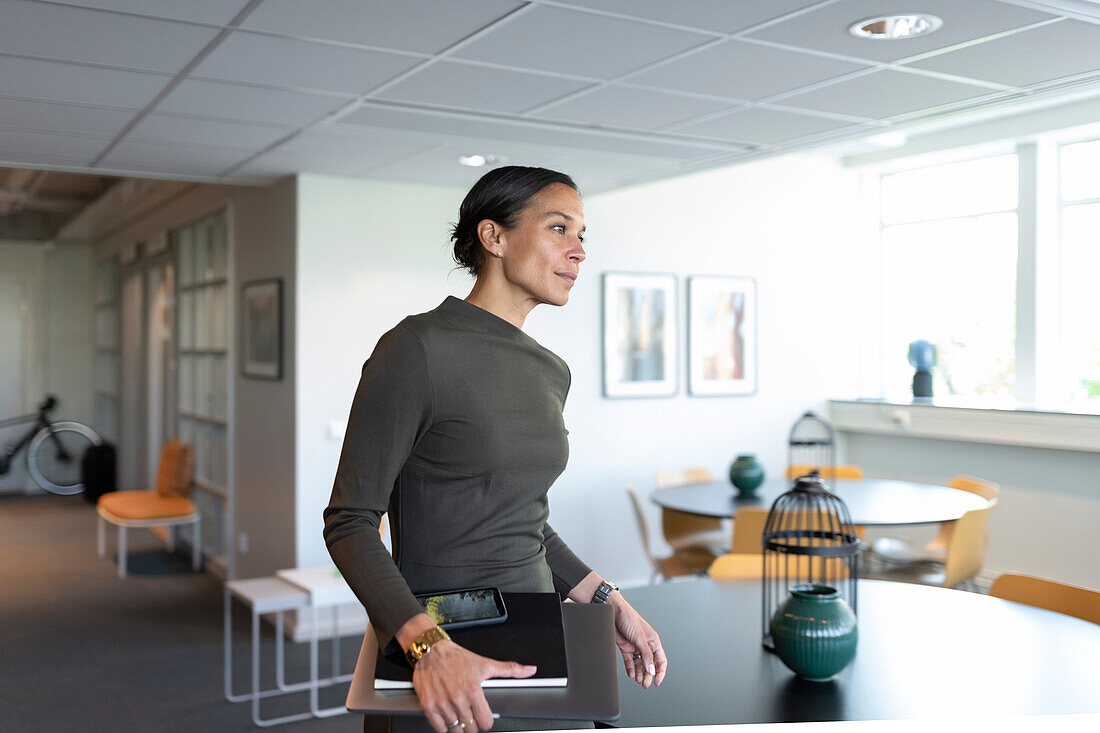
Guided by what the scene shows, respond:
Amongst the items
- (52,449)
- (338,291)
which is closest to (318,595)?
(338,291)

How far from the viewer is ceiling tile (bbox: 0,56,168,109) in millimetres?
3080

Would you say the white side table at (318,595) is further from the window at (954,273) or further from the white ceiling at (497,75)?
the window at (954,273)

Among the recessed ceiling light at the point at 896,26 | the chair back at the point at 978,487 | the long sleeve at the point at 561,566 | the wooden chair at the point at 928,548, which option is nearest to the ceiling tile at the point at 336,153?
the recessed ceiling light at the point at 896,26

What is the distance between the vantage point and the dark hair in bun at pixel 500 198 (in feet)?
4.89

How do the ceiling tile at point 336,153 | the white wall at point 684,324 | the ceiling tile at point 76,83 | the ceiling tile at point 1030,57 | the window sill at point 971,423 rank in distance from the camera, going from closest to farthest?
1. the ceiling tile at point 1030,57
2. the ceiling tile at point 76,83
3. the ceiling tile at point 336,153
4. the window sill at point 971,423
5. the white wall at point 684,324

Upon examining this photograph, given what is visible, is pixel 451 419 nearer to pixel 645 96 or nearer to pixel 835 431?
pixel 645 96

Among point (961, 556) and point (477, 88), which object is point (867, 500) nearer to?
point (961, 556)

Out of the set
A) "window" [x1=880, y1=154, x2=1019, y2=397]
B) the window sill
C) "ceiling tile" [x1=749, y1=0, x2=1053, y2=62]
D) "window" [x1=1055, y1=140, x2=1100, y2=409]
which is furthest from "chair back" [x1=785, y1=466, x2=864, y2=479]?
"ceiling tile" [x1=749, y1=0, x2=1053, y2=62]

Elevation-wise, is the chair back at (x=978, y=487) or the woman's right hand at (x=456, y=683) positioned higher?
the woman's right hand at (x=456, y=683)

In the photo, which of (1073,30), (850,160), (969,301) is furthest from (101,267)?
(1073,30)

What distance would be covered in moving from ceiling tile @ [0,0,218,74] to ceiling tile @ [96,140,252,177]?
1.38 meters

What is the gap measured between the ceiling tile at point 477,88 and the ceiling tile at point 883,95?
34.9 inches

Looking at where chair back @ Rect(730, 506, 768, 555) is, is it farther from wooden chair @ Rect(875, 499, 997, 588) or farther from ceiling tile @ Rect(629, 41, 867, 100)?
ceiling tile @ Rect(629, 41, 867, 100)

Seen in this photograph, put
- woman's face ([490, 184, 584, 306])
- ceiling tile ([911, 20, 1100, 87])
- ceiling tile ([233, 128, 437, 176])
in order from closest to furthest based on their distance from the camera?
woman's face ([490, 184, 584, 306])
ceiling tile ([911, 20, 1100, 87])
ceiling tile ([233, 128, 437, 176])
